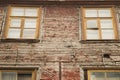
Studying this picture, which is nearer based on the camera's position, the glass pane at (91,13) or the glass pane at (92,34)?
the glass pane at (92,34)

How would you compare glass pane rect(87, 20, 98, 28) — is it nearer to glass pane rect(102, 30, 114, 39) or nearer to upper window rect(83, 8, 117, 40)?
upper window rect(83, 8, 117, 40)

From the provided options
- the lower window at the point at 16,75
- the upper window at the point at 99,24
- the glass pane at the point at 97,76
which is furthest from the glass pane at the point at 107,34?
the lower window at the point at 16,75

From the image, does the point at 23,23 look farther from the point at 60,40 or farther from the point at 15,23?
the point at 60,40

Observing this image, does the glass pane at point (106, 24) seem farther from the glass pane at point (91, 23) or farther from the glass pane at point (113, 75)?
the glass pane at point (113, 75)

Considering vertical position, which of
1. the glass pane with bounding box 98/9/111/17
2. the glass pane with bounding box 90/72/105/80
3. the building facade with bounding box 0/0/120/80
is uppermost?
the glass pane with bounding box 98/9/111/17

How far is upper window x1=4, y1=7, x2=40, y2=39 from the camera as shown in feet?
40.7

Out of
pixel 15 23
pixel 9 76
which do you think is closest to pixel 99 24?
pixel 15 23

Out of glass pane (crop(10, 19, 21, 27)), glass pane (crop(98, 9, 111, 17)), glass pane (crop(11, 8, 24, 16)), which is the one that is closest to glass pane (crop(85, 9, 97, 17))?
glass pane (crop(98, 9, 111, 17))

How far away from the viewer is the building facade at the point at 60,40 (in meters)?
11.2

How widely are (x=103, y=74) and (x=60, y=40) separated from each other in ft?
7.02

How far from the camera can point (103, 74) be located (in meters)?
11.2

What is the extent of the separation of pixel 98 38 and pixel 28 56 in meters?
2.80

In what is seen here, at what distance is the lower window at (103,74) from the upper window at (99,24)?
1.63 meters

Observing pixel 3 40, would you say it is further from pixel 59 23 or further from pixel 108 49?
pixel 108 49
